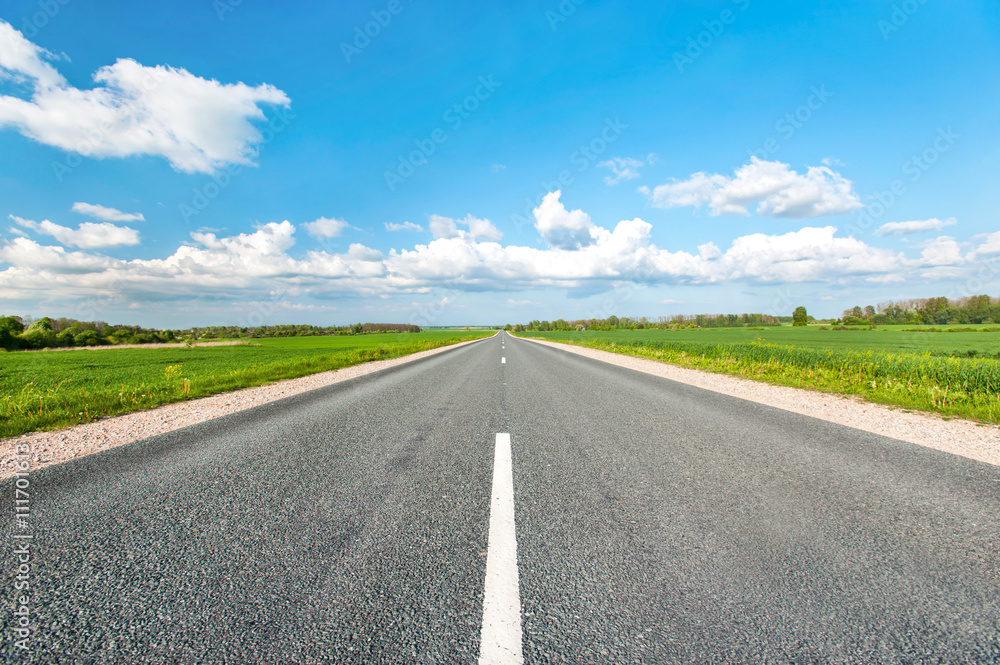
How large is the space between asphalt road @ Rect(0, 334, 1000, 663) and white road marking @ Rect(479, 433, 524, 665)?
1.9 inches

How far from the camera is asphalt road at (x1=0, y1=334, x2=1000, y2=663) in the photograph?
1.61 m

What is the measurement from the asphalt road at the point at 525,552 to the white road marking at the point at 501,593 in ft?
0.15

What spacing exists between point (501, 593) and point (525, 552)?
15.9 inches

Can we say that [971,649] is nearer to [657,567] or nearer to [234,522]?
[657,567]

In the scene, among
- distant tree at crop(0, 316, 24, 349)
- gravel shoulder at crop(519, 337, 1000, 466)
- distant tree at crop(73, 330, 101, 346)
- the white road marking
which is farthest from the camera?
distant tree at crop(73, 330, 101, 346)

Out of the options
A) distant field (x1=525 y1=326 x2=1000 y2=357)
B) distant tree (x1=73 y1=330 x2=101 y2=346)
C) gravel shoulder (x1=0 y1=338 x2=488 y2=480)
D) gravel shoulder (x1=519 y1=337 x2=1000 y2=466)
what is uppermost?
distant tree (x1=73 y1=330 x2=101 y2=346)

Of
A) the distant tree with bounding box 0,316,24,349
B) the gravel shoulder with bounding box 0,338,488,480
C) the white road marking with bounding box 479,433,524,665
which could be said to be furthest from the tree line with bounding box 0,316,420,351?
the white road marking with bounding box 479,433,524,665

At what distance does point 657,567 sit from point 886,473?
10.0ft

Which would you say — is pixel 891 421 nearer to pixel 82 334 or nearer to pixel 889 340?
pixel 889 340

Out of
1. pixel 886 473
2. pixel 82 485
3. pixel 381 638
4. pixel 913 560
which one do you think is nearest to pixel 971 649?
pixel 913 560

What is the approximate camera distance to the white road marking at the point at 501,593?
5.06 ft

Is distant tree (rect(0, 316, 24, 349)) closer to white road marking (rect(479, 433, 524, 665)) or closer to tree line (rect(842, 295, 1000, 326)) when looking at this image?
white road marking (rect(479, 433, 524, 665))

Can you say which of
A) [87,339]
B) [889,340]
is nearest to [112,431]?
[889,340]

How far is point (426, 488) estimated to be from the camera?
10.7 feet
